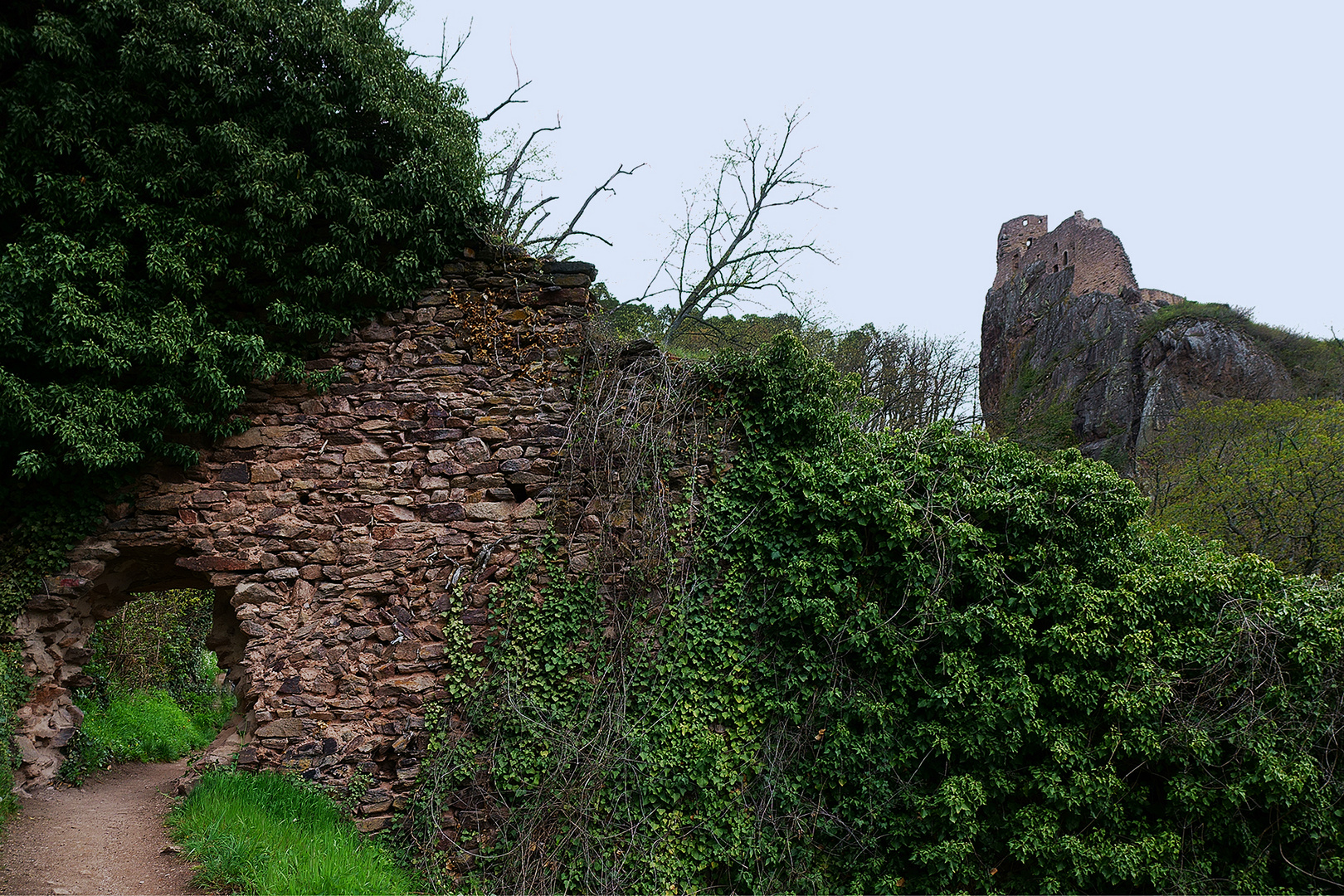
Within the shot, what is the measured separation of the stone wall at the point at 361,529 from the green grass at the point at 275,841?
26 centimetres

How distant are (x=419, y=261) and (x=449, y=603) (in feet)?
10.1

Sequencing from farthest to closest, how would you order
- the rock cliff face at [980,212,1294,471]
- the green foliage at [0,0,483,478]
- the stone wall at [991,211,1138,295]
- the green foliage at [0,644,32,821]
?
1. the stone wall at [991,211,1138,295]
2. the rock cliff face at [980,212,1294,471]
3. the green foliage at [0,0,483,478]
4. the green foliage at [0,644,32,821]

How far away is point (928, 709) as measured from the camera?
595 centimetres

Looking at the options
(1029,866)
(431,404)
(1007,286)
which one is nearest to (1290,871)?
(1029,866)

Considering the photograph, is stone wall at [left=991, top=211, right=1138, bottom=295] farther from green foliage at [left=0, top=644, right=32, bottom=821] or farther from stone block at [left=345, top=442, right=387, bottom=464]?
green foliage at [left=0, top=644, right=32, bottom=821]

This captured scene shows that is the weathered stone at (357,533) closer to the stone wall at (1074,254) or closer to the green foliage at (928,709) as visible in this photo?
the green foliage at (928,709)

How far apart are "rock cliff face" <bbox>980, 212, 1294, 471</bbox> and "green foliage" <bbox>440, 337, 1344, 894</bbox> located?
18.4m

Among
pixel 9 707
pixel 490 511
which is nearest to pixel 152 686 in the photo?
pixel 9 707

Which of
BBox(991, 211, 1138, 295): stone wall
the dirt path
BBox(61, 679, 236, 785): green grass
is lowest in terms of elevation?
BBox(61, 679, 236, 785): green grass

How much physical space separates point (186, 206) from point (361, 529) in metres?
3.01

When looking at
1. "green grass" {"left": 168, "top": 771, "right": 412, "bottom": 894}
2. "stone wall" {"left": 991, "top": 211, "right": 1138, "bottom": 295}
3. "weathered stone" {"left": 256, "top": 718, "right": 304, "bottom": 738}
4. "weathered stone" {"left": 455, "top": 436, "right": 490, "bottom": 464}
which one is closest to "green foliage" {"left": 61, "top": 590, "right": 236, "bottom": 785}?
"weathered stone" {"left": 256, "top": 718, "right": 304, "bottom": 738}

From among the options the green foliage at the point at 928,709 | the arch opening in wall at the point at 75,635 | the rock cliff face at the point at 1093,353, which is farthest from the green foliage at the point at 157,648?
the rock cliff face at the point at 1093,353

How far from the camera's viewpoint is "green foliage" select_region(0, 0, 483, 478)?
549 centimetres

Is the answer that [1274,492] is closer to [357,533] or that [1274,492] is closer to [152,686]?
[357,533]
